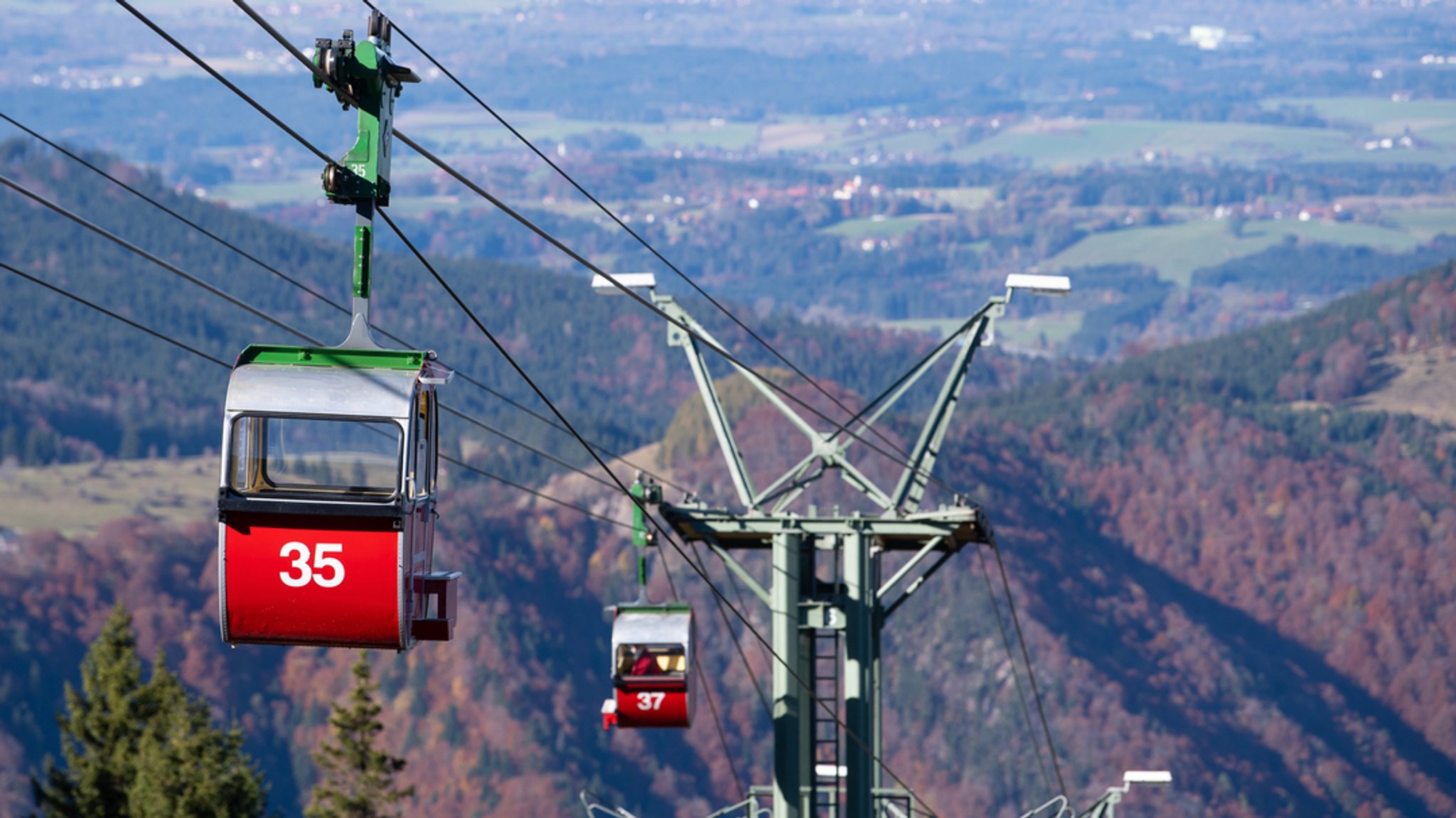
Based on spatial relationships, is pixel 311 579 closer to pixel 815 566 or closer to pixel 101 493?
pixel 815 566

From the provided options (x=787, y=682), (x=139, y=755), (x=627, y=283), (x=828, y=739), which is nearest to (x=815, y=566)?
(x=787, y=682)

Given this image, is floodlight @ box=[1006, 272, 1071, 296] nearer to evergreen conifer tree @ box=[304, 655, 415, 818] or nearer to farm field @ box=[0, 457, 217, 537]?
evergreen conifer tree @ box=[304, 655, 415, 818]

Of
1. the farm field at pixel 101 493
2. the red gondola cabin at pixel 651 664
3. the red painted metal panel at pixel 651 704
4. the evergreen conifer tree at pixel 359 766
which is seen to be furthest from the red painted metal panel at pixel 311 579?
the farm field at pixel 101 493

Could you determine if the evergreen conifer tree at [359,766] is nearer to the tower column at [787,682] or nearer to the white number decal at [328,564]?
the tower column at [787,682]

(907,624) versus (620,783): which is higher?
(907,624)

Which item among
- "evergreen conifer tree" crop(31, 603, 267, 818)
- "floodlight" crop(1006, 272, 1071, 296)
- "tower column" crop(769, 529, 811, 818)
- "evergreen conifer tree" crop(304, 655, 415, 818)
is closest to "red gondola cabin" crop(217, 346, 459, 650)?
"tower column" crop(769, 529, 811, 818)

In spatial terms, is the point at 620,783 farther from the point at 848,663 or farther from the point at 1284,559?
the point at 848,663

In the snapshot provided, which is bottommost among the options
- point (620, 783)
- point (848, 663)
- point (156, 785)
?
point (620, 783)

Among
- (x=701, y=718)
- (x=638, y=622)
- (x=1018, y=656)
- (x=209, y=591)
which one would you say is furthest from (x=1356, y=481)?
(x=638, y=622)
